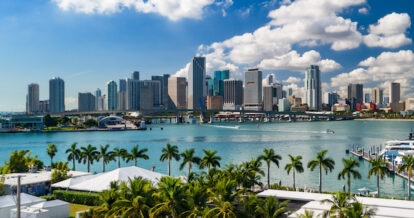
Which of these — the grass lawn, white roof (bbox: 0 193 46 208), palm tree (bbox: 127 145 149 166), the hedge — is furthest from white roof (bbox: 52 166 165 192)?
palm tree (bbox: 127 145 149 166)

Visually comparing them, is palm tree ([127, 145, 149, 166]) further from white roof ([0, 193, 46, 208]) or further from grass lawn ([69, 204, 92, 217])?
white roof ([0, 193, 46, 208])

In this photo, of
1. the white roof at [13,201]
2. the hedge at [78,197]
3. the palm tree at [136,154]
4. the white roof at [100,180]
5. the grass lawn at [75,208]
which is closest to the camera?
the white roof at [13,201]

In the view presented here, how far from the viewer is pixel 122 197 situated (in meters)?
17.0

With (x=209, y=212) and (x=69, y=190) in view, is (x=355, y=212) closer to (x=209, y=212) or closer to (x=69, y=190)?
(x=209, y=212)

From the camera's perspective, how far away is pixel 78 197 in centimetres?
2550

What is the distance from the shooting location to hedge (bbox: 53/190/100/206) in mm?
24972

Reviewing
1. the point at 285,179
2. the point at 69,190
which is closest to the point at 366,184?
the point at 285,179

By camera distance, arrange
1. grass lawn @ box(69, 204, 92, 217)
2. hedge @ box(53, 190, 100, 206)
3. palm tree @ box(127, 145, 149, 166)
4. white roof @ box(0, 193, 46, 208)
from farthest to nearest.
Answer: palm tree @ box(127, 145, 149, 166)
hedge @ box(53, 190, 100, 206)
grass lawn @ box(69, 204, 92, 217)
white roof @ box(0, 193, 46, 208)

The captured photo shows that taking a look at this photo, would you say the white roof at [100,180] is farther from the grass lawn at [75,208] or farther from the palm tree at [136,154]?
the palm tree at [136,154]

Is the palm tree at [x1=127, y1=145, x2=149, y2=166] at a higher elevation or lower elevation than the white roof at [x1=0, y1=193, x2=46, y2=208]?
higher

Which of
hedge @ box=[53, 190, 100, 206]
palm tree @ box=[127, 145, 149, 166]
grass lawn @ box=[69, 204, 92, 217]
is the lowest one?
grass lawn @ box=[69, 204, 92, 217]

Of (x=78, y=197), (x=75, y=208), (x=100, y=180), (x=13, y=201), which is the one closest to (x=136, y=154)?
(x=100, y=180)

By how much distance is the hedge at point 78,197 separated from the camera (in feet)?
81.9

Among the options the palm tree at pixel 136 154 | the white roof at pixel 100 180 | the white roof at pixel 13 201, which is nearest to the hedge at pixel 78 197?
the white roof at pixel 100 180
